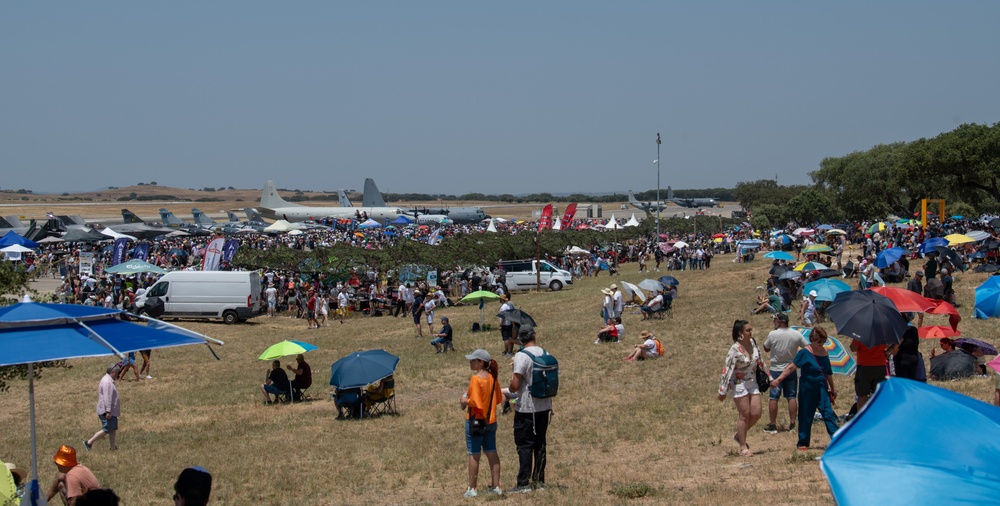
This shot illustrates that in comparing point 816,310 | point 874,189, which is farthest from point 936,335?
point 874,189

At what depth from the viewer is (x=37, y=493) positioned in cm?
635

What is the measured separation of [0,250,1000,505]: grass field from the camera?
8.84 metres

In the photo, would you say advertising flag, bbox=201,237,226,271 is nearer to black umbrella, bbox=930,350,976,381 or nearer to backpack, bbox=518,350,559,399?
black umbrella, bbox=930,350,976,381

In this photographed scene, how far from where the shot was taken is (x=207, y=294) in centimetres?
2992

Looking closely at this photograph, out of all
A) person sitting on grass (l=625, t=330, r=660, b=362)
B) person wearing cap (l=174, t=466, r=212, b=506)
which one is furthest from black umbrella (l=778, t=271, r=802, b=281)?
person wearing cap (l=174, t=466, r=212, b=506)

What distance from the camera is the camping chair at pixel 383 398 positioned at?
1470 cm

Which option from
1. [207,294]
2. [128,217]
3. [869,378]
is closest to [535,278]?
[207,294]

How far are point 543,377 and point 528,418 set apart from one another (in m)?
0.43

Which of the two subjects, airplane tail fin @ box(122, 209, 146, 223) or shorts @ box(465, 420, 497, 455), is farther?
airplane tail fin @ box(122, 209, 146, 223)

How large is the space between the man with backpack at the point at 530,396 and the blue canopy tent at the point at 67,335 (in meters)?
2.81

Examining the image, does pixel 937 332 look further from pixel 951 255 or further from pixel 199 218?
pixel 199 218

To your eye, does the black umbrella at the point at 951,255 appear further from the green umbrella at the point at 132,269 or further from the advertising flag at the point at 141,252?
the advertising flag at the point at 141,252

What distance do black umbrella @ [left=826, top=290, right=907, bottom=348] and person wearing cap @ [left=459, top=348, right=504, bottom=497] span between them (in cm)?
383

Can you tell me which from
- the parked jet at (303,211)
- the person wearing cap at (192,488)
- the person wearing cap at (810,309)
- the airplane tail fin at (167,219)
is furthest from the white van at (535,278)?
the parked jet at (303,211)
